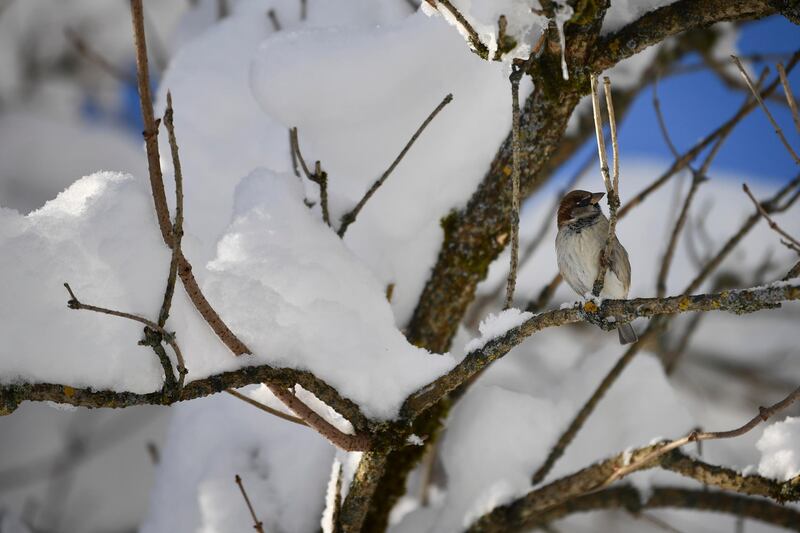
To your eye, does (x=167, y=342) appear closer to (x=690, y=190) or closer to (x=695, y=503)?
(x=690, y=190)

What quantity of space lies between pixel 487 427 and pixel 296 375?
0.92 m

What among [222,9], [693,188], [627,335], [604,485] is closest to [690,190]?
[693,188]

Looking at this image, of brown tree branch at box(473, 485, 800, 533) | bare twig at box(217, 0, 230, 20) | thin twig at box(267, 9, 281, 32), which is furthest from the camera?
bare twig at box(217, 0, 230, 20)

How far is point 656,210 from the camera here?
16.0 ft

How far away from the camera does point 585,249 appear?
6.52ft

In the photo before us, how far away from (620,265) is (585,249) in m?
0.11

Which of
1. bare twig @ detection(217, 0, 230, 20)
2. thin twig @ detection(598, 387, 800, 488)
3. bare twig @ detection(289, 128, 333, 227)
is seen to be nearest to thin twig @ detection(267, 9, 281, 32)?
bare twig @ detection(217, 0, 230, 20)

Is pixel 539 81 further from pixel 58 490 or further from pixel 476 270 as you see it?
pixel 58 490

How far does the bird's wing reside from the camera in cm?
193

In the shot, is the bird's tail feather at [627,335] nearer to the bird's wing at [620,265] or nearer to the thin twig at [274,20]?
the bird's wing at [620,265]

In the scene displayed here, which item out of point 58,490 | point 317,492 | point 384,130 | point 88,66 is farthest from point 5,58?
point 317,492

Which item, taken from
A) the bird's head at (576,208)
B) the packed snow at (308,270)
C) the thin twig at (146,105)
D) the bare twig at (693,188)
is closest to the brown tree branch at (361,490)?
the packed snow at (308,270)

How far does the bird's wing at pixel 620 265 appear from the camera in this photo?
1.93 meters

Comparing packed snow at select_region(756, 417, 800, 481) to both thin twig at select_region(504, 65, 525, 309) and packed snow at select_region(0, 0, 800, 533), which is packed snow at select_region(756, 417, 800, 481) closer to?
packed snow at select_region(0, 0, 800, 533)
